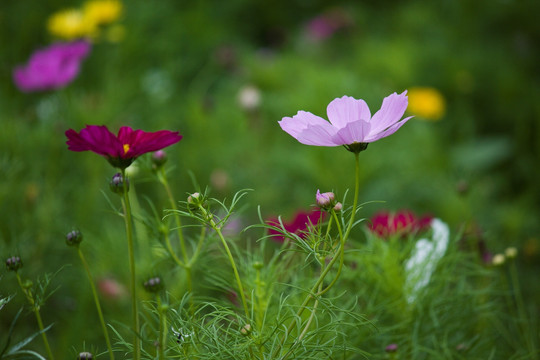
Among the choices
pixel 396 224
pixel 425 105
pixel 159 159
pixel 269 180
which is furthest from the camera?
pixel 425 105

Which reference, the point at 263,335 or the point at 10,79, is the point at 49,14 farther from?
the point at 263,335

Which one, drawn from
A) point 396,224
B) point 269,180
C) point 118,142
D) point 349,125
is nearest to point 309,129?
point 349,125

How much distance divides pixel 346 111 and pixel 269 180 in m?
0.89

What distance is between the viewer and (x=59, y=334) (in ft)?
2.74

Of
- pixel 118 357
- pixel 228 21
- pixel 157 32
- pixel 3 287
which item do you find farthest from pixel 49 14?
pixel 118 357

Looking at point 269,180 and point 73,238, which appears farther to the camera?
point 269,180

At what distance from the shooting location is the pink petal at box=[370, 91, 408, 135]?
1.29 ft

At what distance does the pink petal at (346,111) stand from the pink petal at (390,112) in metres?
0.01

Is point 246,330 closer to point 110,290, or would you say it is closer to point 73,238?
point 73,238

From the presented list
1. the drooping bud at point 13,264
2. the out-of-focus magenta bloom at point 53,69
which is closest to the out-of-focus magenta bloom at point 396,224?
the drooping bud at point 13,264

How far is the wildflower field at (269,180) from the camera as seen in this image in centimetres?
45

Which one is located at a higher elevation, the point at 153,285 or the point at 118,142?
the point at 118,142

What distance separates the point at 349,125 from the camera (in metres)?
0.39

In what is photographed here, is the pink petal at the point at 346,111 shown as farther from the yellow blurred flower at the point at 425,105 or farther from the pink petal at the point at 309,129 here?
the yellow blurred flower at the point at 425,105
